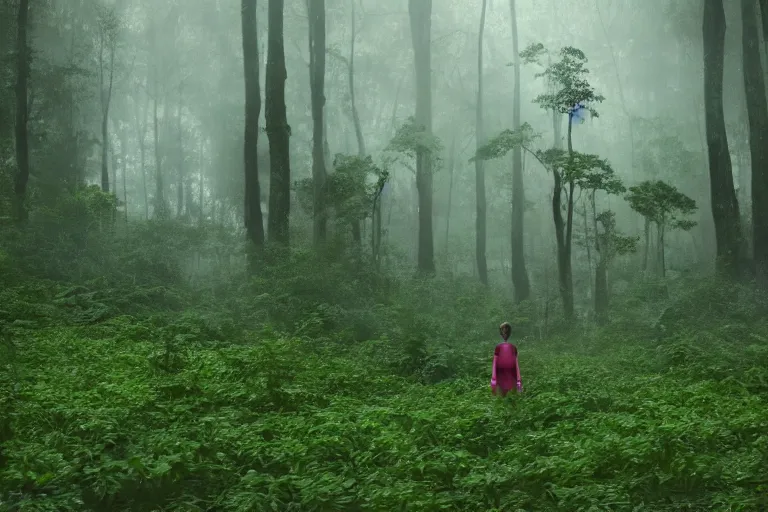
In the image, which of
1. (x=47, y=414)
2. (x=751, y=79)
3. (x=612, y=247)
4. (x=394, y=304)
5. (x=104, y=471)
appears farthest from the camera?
(x=612, y=247)

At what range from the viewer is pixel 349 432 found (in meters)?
5.85

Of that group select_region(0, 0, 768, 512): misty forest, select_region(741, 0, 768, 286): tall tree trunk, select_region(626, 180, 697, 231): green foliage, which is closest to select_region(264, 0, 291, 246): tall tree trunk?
select_region(0, 0, 768, 512): misty forest

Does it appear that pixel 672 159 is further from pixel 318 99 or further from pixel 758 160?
pixel 318 99

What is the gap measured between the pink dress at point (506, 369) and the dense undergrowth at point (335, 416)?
33 centimetres

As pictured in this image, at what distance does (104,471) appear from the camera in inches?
179

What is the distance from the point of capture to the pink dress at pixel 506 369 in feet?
28.0

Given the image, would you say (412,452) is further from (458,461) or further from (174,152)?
(174,152)

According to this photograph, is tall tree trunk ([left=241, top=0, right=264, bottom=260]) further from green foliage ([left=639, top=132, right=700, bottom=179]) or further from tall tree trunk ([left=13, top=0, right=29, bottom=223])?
green foliage ([left=639, top=132, right=700, bottom=179])

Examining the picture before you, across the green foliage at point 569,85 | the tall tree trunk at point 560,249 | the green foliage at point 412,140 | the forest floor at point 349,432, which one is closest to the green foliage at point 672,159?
the green foliage at point 412,140

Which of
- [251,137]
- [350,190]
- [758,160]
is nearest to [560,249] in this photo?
[758,160]

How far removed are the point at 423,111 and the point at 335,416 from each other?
22.2 m

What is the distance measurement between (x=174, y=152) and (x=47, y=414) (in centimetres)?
4983

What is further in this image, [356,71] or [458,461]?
[356,71]

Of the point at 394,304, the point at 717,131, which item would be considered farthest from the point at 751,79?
the point at 394,304
